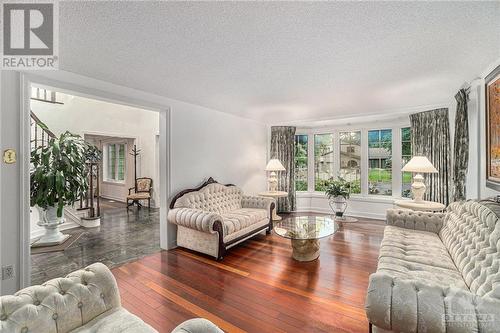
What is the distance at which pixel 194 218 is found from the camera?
3162 millimetres

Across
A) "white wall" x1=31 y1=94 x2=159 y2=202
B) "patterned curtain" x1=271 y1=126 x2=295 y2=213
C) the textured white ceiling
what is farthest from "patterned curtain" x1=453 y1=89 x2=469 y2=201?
"white wall" x1=31 y1=94 x2=159 y2=202

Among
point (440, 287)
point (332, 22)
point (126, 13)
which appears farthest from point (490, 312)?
point (126, 13)

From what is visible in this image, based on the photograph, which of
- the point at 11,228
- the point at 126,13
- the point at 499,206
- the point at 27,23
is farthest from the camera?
the point at 11,228

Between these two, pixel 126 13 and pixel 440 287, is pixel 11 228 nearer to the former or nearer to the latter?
pixel 126 13

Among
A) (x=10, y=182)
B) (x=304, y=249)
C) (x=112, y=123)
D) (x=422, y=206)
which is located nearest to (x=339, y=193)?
(x=422, y=206)

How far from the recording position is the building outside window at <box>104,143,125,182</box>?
7.93m

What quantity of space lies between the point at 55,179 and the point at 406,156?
22.7 feet

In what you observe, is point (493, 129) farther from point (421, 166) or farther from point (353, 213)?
point (353, 213)

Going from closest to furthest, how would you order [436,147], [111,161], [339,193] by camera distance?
[436,147] → [339,193] → [111,161]

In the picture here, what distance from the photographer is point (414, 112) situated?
4.43 metres

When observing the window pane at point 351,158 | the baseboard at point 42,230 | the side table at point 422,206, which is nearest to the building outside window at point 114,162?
the baseboard at point 42,230

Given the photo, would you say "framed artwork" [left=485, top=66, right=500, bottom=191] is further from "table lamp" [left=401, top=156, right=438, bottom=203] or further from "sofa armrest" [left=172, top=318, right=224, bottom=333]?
"sofa armrest" [left=172, top=318, right=224, bottom=333]

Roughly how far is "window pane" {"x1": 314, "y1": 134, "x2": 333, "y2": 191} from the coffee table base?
327 centimetres

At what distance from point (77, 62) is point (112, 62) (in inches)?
14.8
